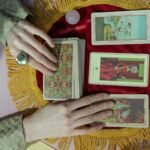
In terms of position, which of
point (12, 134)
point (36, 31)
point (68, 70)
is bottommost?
point (12, 134)

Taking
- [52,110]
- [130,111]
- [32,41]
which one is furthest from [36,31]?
[130,111]

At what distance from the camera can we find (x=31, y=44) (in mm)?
1247

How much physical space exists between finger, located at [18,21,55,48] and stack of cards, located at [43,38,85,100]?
7cm

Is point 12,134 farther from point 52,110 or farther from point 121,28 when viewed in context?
point 121,28

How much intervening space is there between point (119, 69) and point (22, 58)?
13.2 inches

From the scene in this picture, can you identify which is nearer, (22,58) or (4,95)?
(22,58)

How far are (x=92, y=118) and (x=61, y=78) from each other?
0.18m

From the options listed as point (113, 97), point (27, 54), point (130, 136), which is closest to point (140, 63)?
point (113, 97)

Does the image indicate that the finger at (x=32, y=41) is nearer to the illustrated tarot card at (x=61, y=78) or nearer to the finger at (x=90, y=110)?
the illustrated tarot card at (x=61, y=78)

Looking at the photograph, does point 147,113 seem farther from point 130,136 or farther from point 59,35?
point 59,35

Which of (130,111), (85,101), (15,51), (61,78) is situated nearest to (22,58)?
(15,51)

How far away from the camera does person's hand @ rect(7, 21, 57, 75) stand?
1.24 m

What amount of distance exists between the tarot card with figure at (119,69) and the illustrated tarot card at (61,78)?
8cm

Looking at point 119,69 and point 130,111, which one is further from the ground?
point 119,69
